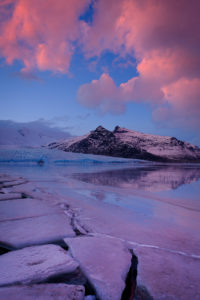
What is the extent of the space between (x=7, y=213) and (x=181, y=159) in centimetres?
1619

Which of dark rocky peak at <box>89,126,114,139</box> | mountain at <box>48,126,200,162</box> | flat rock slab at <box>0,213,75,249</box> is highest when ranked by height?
dark rocky peak at <box>89,126,114,139</box>

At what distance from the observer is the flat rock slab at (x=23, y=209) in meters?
1.30

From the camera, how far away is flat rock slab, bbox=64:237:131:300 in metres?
0.59

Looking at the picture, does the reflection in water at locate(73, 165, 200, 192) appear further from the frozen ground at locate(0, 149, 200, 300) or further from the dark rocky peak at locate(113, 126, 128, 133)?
the dark rocky peak at locate(113, 126, 128, 133)

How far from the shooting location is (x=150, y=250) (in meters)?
0.87

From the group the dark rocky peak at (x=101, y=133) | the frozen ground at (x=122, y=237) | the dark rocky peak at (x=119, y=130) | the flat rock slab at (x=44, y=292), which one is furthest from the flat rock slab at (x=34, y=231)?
the dark rocky peak at (x=119, y=130)

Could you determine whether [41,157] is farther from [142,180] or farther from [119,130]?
[119,130]

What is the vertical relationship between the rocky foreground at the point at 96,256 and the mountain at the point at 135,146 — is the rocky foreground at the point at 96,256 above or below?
below

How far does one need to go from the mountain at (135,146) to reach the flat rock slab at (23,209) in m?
13.2

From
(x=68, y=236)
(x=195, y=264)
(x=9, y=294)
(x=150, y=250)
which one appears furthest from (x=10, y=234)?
(x=195, y=264)

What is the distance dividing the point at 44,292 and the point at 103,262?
0.89ft

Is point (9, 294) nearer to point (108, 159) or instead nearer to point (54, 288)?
point (54, 288)

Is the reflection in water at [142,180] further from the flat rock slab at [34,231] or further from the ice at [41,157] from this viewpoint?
the ice at [41,157]

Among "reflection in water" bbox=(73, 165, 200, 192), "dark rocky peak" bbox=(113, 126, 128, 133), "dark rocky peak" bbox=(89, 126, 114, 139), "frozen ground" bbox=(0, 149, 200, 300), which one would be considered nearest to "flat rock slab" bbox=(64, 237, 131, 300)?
"frozen ground" bbox=(0, 149, 200, 300)
